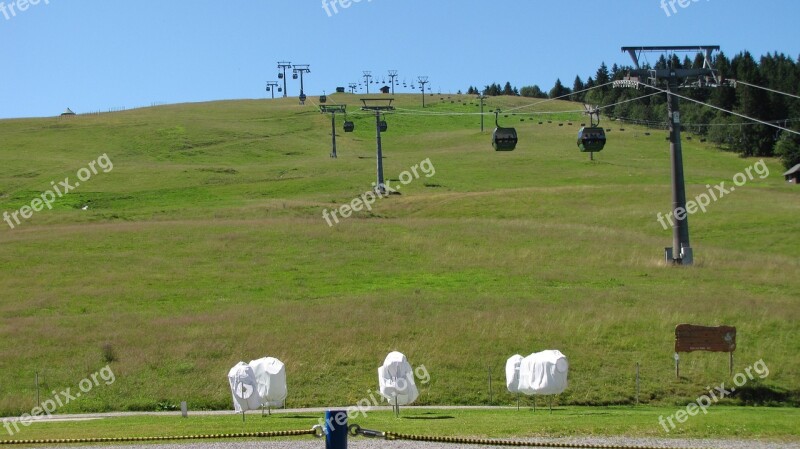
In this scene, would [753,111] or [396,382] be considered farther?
[753,111]

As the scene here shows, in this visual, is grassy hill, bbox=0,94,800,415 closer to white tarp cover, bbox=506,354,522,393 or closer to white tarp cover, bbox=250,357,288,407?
white tarp cover, bbox=506,354,522,393

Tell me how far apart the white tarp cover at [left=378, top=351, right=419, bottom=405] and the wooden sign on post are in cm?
991

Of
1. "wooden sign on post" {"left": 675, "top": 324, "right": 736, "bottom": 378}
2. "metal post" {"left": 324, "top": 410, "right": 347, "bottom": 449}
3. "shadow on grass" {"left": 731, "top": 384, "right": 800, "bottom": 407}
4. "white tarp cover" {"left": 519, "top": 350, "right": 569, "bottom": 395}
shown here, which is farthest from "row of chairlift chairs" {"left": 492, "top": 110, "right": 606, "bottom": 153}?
"metal post" {"left": 324, "top": 410, "right": 347, "bottom": 449}

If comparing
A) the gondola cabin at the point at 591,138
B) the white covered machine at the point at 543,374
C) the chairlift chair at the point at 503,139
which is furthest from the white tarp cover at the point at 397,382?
the gondola cabin at the point at 591,138

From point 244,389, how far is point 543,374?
26.0ft

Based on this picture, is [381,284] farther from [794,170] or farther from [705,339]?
[794,170]

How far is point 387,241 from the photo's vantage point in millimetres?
56562

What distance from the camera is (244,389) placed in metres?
24.4

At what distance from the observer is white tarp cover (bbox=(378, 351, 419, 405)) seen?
974 inches

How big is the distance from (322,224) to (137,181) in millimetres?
40333

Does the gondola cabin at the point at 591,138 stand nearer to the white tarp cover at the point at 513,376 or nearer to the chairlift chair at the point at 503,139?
the chairlift chair at the point at 503,139

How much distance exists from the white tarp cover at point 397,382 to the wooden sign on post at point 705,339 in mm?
9907

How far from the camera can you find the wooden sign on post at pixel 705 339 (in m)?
30.2

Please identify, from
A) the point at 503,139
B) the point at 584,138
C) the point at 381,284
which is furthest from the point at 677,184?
the point at 381,284
